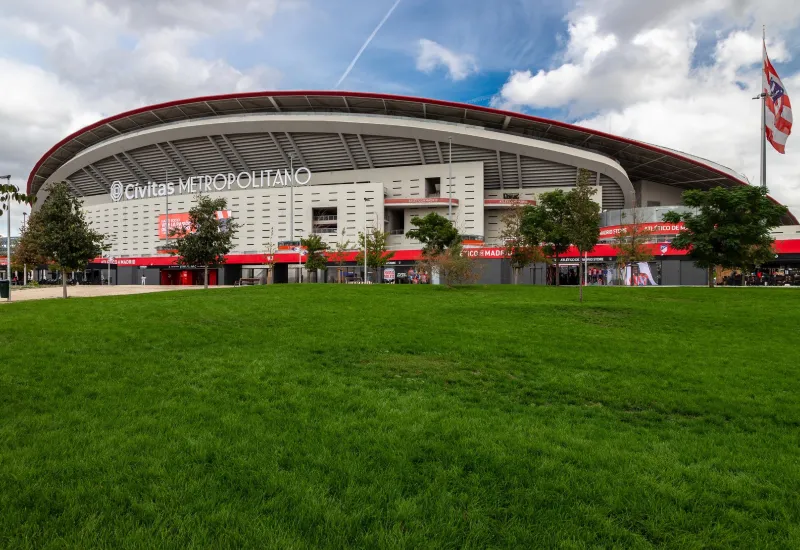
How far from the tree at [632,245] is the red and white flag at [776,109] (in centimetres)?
1451

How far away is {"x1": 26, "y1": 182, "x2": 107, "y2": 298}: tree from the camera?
23.6 metres

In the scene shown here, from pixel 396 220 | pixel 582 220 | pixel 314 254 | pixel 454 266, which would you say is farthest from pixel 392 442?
pixel 396 220

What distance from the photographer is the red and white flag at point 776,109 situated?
25562 mm

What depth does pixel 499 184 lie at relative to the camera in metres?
60.8

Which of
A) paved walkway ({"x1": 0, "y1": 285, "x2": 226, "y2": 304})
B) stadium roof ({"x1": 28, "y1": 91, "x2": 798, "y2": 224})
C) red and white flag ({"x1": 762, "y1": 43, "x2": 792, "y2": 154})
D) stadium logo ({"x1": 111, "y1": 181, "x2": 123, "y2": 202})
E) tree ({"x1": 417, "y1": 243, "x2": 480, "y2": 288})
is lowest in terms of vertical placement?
paved walkway ({"x1": 0, "y1": 285, "x2": 226, "y2": 304})

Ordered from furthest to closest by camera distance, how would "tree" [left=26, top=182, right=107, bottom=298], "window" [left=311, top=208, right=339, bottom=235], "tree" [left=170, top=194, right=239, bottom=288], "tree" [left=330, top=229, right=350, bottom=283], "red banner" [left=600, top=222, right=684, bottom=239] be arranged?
"window" [left=311, top=208, right=339, bottom=235] < "tree" [left=330, top=229, right=350, bottom=283] < "red banner" [left=600, top=222, right=684, bottom=239] < "tree" [left=170, top=194, right=239, bottom=288] < "tree" [left=26, top=182, right=107, bottom=298]

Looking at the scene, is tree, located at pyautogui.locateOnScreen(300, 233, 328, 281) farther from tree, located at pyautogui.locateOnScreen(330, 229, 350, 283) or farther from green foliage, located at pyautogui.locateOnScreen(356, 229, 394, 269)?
green foliage, located at pyautogui.locateOnScreen(356, 229, 394, 269)

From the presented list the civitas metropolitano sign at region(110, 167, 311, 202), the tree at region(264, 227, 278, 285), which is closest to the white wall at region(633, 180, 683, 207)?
the civitas metropolitano sign at region(110, 167, 311, 202)

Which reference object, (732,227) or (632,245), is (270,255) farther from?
(732,227)

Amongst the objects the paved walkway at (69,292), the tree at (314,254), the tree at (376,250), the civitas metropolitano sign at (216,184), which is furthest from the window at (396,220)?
the paved walkway at (69,292)

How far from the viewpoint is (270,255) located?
56.0m

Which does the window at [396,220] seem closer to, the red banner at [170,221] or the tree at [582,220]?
the red banner at [170,221]

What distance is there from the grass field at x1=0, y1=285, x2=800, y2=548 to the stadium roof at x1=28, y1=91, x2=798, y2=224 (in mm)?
50985

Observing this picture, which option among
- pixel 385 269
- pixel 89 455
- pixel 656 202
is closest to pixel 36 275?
pixel 385 269
